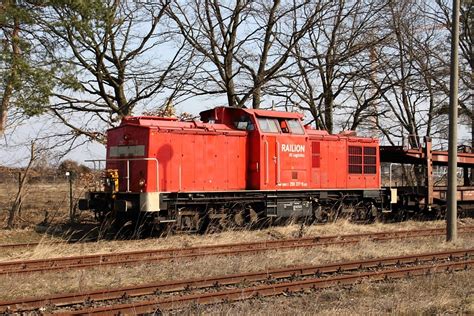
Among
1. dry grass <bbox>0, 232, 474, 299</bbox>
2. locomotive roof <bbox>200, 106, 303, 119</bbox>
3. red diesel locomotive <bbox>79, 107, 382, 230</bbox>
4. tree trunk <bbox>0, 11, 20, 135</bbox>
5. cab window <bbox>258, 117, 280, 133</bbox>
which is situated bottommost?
dry grass <bbox>0, 232, 474, 299</bbox>

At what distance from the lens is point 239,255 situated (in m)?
11.5

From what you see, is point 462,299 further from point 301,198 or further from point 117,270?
point 301,198

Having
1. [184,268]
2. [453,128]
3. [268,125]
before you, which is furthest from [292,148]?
[184,268]

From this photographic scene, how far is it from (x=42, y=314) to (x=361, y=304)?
4.22m

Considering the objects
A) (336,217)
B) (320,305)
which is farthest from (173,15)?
(320,305)

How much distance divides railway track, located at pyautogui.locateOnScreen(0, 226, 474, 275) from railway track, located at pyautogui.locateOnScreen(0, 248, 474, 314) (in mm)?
2414

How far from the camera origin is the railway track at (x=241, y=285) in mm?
7094

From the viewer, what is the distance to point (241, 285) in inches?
341

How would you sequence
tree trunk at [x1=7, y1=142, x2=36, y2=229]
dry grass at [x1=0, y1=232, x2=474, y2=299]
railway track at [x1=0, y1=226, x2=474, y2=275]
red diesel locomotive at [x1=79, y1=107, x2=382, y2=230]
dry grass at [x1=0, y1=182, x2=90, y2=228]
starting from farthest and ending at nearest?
dry grass at [x1=0, y1=182, x2=90, y2=228]
tree trunk at [x1=7, y1=142, x2=36, y2=229]
red diesel locomotive at [x1=79, y1=107, x2=382, y2=230]
railway track at [x1=0, y1=226, x2=474, y2=275]
dry grass at [x1=0, y1=232, x2=474, y2=299]

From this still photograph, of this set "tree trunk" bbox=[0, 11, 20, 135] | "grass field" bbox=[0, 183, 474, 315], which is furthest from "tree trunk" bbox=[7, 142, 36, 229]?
"tree trunk" bbox=[0, 11, 20, 135]

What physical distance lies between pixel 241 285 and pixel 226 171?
7.13 metres

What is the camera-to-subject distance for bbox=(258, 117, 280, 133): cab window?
1594cm

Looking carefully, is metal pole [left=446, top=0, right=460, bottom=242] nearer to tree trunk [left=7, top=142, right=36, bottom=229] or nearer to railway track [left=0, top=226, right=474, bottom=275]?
railway track [left=0, top=226, right=474, bottom=275]

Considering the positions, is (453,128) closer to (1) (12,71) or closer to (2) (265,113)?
(2) (265,113)
